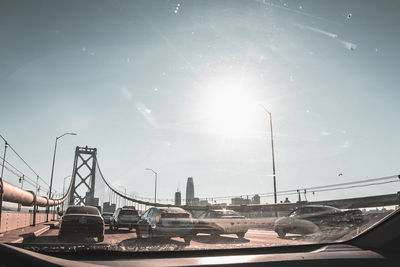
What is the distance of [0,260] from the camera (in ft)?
4.93

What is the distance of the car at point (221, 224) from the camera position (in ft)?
10.1

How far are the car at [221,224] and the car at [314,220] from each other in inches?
14.5

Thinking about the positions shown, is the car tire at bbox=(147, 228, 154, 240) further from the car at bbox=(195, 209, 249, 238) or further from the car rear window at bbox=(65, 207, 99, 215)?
the car rear window at bbox=(65, 207, 99, 215)

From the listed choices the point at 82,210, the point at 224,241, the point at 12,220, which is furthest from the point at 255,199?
the point at 12,220

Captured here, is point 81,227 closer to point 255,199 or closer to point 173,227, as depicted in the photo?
point 173,227

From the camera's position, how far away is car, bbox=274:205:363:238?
2.99m

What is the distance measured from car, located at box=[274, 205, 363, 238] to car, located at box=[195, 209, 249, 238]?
14.5 inches

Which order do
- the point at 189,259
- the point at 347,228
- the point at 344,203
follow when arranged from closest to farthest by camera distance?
the point at 189,259 < the point at 347,228 < the point at 344,203

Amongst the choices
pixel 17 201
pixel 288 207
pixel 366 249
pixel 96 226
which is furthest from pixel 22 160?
pixel 366 249

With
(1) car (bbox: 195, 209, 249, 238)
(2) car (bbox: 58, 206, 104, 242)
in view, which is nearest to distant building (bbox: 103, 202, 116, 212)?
(2) car (bbox: 58, 206, 104, 242)

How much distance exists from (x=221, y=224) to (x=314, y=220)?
93 centimetres

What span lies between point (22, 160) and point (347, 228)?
20.1 m

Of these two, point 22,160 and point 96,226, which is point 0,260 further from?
point 22,160

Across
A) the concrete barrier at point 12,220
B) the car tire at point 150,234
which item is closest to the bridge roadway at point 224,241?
the car tire at point 150,234
